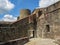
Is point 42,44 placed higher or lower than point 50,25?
lower

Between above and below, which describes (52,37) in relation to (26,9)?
below

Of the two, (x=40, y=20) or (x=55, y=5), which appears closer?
(x=55, y=5)

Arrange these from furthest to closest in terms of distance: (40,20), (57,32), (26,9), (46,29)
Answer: (26,9), (40,20), (46,29), (57,32)

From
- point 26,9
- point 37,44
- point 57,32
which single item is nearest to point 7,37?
point 37,44

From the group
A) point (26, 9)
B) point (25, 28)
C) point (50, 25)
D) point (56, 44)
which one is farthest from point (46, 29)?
point (26, 9)

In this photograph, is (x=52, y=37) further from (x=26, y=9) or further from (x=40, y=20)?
(x=26, y=9)

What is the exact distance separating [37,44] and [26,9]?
15.7 meters

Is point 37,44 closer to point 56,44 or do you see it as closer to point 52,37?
point 56,44

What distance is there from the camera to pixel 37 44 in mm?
13336

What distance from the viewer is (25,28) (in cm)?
2053

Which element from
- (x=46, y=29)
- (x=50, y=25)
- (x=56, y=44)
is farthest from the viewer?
(x=46, y=29)

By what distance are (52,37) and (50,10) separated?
297 cm

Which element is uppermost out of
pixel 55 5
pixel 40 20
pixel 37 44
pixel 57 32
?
pixel 55 5

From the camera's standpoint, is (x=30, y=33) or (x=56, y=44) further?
(x=30, y=33)
